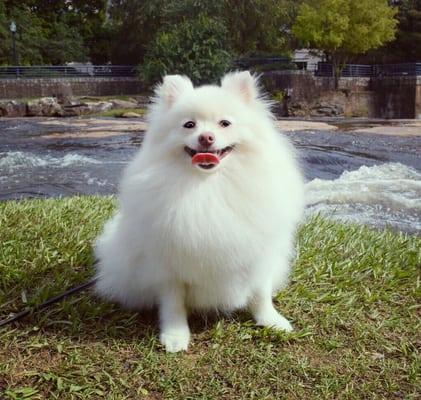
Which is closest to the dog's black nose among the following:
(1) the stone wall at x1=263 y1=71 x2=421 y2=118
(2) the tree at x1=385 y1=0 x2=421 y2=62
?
(1) the stone wall at x1=263 y1=71 x2=421 y2=118

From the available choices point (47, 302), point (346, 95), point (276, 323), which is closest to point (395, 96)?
point (346, 95)

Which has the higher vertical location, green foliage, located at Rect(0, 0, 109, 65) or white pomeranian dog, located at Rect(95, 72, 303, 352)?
green foliage, located at Rect(0, 0, 109, 65)

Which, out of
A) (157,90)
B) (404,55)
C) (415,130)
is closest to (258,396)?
(157,90)

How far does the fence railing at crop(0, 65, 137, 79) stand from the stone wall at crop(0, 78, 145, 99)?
0.53 meters

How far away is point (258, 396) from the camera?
1676 millimetres

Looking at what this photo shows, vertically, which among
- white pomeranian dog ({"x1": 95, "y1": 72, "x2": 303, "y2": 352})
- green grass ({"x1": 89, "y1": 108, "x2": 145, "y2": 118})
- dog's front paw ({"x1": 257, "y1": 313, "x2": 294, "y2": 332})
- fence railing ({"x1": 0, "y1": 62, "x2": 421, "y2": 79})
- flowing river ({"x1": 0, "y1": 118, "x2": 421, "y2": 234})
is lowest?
flowing river ({"x1": 0, "y1": 118, "x2": 421, "y2": 234})

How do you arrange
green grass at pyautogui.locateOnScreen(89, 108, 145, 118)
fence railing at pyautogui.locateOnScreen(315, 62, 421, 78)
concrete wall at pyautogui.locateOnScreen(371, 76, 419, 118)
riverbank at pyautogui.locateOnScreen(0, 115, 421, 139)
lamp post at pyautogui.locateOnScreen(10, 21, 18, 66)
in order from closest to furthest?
riverbank at pyautogui.locateOnScreen(0, 115, 421, 139) → green grass at pyautogui.locateOnScreen(89, 108, 145, 118) → lamp post at pyautogui.locateOnScreen(10, 21, 18, 66) → concrete wall at pyautogui.locateOnScreen(371, 76, 419, 118) → fence railing at pyautogui.locateOnScreen(315, 62, 421, 78)

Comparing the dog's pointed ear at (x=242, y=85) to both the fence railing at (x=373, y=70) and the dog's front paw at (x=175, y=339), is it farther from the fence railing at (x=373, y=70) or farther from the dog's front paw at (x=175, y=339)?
the fence railing at (x=373, y=70)

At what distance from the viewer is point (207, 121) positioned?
170cm

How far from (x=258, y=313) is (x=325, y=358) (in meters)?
0.32

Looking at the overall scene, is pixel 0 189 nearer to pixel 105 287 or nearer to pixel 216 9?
pixel 105 287

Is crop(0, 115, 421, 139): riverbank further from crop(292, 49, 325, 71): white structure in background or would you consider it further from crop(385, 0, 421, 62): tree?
crop(385, 0, 421, 62): tree

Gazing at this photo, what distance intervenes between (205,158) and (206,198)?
14 cm

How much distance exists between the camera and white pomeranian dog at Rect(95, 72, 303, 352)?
5.57 ft
